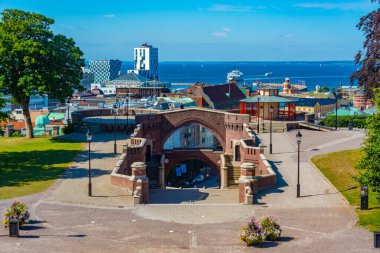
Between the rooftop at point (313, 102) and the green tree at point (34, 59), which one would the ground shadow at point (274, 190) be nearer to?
the green tree at point (34, 59)

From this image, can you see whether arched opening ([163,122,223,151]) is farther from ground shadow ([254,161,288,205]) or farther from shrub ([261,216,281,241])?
shrub ([261,216,281,241])

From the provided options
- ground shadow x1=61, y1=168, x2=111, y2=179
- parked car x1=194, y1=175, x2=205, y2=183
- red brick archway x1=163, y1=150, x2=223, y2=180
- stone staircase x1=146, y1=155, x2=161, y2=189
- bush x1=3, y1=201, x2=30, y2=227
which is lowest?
parked car x1=194, y1=175, x2=205, y2=183

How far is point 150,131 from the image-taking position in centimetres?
6247

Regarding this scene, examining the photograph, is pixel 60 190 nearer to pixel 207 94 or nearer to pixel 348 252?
pixel 348 252

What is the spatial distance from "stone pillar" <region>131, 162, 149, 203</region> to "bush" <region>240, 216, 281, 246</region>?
10000 millimetres

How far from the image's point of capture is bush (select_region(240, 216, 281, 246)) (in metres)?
24.5

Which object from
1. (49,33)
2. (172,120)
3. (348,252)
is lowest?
(348,252)

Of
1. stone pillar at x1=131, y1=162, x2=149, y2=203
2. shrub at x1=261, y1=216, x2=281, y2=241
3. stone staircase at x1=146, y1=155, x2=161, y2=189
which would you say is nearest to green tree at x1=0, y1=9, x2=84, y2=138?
stone staircase at x1=146, y1=155, x2=161, y2=189

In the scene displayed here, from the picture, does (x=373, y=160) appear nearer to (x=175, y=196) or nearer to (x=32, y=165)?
(x=175, y=196)

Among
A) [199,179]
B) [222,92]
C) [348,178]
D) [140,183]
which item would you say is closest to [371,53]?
[348,178]

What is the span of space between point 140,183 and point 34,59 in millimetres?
21979

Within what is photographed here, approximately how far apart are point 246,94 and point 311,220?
93.3 m

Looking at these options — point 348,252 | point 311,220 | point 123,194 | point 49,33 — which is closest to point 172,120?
point 49,33

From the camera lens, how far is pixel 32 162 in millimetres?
43844
